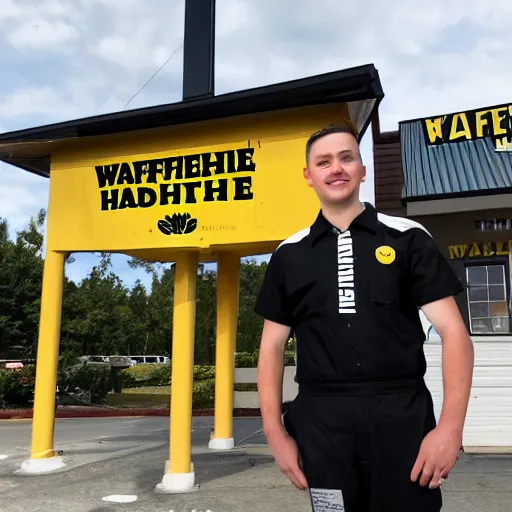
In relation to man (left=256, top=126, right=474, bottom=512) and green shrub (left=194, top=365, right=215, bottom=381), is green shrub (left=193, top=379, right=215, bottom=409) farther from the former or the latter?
man (left=256, top=126, right=474, bottom=512)

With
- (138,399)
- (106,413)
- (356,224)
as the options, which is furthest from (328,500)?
(138,399)

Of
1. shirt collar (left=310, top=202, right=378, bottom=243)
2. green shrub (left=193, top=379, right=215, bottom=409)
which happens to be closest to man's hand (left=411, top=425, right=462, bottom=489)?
shirt collar (left=310, top=202, right=378, bottom=243)

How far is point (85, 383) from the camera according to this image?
18422 millimetres

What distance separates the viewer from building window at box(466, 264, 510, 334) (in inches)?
334

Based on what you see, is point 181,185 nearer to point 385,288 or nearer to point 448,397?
point 385,288

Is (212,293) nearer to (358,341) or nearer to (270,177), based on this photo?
(270,177)

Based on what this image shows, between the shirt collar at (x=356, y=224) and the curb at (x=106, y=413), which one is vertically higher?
the shirt collar at (x=356, y=224)

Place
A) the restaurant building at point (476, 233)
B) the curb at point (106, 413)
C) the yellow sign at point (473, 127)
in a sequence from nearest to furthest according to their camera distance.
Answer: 1. the restaurant building at point (476, 233)
2. the yellow sign at point (473, 127)
3. the curb at point (106, 413)

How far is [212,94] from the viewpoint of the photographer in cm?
636

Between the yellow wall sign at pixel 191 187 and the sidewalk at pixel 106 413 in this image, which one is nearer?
the yellow wall sign at pixel 191 187

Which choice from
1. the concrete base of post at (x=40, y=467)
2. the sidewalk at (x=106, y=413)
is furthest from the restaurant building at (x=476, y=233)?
the sidewalk at (x=106, y=413)

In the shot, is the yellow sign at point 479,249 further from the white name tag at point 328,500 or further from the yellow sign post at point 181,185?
the white name tag at point 328,500

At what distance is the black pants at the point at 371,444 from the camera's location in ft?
5.98

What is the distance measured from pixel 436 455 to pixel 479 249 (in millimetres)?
7317
